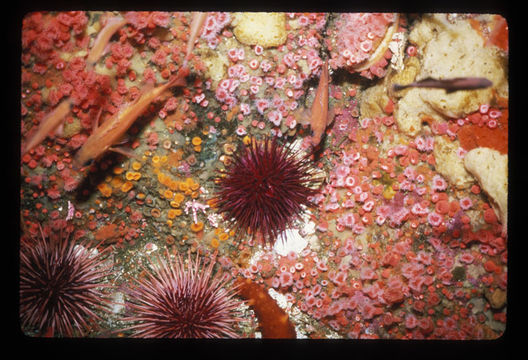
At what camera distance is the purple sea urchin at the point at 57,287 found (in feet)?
7.70

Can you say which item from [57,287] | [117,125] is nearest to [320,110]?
[117,125]

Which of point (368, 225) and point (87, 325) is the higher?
point (368, 225)

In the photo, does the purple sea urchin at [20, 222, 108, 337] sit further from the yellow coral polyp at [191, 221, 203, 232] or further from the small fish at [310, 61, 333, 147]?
the small fish at [310, 61, 333, 147]

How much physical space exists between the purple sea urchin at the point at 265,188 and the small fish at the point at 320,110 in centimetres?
21

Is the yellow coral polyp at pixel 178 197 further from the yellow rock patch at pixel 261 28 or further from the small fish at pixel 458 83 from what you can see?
the small fish at pixel 458 83

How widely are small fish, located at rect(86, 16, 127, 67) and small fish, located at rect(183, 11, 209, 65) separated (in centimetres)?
49

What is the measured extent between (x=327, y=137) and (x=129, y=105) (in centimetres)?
154

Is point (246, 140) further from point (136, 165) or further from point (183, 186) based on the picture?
point (136, 165)

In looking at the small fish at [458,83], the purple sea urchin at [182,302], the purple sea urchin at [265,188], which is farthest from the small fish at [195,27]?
the small fish at [458,83]

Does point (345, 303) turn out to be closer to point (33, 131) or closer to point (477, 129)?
point (477, 129)

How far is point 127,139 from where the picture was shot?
244 cm

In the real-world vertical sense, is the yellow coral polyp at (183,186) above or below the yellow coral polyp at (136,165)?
below
